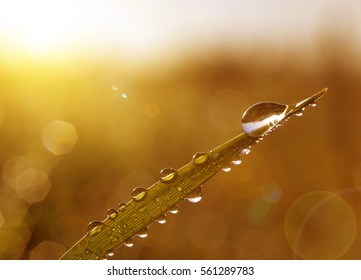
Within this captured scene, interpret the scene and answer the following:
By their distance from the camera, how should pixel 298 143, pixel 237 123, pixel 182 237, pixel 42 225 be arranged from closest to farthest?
pixel 42 225
pixel 182 237
pixel 298 143
pixel 237 123

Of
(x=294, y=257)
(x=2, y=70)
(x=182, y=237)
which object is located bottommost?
(x=294, y=257)

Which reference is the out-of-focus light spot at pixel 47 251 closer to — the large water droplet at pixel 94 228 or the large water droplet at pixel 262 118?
the large water droplet at pixel 94 228

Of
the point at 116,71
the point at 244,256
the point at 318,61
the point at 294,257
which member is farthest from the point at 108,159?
the point at 318,61

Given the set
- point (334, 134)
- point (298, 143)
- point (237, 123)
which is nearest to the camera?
point (334, 134)

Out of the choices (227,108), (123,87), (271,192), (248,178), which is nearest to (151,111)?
(123,87)

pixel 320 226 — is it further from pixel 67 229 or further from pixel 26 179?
pixel 26 179

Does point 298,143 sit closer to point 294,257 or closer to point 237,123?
point 237,123
